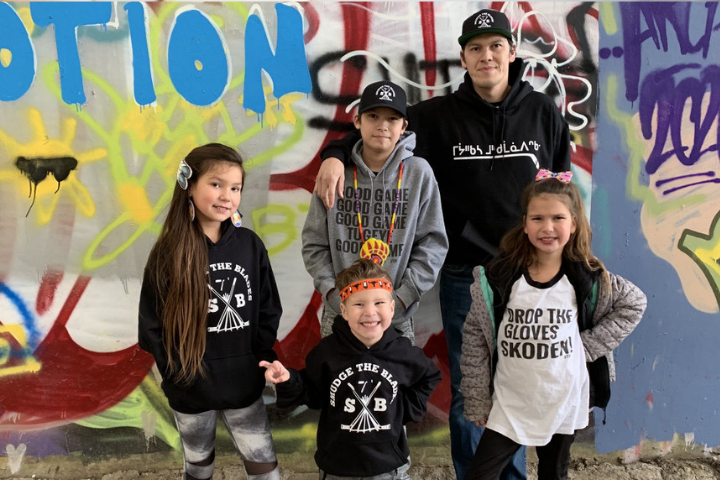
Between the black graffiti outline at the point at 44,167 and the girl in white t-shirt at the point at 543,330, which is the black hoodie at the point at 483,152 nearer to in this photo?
the girl in white t-shirt at the point at 543,330

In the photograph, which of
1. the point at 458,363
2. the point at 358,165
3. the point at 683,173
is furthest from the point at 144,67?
the point at 683,173

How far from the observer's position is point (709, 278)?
3.30m

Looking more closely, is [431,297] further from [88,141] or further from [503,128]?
[88,141]

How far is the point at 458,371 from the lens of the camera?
2.91 metres

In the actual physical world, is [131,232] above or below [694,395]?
above

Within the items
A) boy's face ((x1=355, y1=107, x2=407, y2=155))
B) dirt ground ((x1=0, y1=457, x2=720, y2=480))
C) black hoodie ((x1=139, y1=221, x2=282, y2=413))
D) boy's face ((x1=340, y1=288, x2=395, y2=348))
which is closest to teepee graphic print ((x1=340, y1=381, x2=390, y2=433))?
boy's face ((x1=340, y1=288, x2=395, y2=348))

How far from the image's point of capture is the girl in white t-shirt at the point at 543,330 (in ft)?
7.91

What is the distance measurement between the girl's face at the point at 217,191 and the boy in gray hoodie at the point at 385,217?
41 centimetres

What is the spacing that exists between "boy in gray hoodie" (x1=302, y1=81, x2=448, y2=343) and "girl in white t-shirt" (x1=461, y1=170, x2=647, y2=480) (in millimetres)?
272

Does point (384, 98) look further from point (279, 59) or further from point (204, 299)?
point (204, 299)

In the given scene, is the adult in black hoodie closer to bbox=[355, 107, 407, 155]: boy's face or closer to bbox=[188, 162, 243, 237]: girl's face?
bbox=[355, 107, 407, 155]: boy's face

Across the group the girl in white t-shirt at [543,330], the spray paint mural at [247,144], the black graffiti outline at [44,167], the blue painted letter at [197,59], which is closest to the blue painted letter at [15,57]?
the spray paint mural at [247,144]

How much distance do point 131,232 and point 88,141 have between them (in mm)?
511

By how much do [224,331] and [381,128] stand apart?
1.06 m
